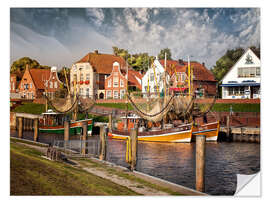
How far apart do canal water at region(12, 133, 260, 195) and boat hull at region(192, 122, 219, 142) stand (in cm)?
82

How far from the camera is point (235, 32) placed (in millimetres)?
12812

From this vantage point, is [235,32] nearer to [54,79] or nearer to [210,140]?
[54,79]

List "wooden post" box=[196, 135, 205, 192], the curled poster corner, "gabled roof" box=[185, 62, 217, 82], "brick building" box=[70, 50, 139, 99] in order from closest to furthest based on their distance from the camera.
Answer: "wooden post" box=[196, 135, 205, 192], the curled poster corner, "brick building" box=[70, 50, 139, 99], "gabled roof" box=[185, 62, 217, 82]

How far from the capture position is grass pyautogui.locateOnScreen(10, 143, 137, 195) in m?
8.87

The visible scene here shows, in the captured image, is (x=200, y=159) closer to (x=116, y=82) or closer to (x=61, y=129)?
(x=61, y=129)

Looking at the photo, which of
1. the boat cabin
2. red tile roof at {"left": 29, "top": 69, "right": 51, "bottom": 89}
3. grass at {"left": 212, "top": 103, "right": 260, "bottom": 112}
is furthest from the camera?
the boat cabin

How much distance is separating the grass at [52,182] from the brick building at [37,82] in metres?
4.98

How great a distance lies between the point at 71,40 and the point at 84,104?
12779 millimetres

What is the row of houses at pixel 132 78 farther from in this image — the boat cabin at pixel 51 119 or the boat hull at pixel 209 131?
the boat hull at pixel 209 131

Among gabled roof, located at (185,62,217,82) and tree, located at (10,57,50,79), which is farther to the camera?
gabled roof, located at (185,62,217,82)

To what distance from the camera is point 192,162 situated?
1510 centimetres

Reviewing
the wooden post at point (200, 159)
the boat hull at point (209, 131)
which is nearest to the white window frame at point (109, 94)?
the boat hull at point (209, 131)

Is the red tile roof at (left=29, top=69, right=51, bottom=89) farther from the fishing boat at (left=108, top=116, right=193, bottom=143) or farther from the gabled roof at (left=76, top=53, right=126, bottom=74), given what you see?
the gabled roof at (left=76, top=53, right=126, bottom=74)

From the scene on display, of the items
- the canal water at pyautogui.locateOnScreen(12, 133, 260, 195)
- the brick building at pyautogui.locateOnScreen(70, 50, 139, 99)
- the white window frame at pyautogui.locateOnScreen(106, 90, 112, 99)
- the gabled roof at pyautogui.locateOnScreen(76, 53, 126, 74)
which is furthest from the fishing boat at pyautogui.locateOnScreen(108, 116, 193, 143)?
the gabled roof at pyautogui.locateOnScreen(76, 53, 126, 74)
